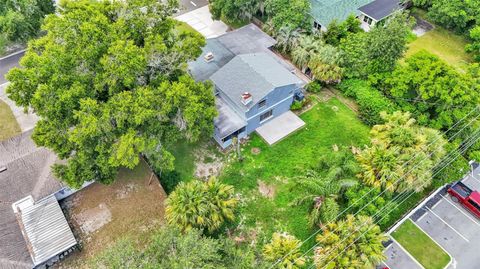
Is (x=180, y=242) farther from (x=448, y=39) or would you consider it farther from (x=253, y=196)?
(x=448, y=39)

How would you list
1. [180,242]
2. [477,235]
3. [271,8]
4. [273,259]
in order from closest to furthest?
[180,242], [273,259], [477,235], [271,8]

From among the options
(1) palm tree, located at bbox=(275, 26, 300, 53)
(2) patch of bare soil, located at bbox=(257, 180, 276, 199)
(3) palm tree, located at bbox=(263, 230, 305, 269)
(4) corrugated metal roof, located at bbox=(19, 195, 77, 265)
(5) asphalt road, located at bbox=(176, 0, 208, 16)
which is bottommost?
(4) corrugated metal roof, located at bbox=(19, 195, 77, 265)

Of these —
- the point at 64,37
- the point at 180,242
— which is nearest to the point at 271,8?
the point at 64,37

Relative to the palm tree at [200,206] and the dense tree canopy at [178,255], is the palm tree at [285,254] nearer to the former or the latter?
the dense tree canopy at [178,255]

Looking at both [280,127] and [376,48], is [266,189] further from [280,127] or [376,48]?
[376,48]

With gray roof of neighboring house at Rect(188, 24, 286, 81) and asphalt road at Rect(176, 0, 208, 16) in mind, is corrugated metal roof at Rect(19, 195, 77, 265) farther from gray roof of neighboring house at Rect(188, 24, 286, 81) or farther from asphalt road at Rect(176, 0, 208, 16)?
asphalt road at Rect(176, 0, 208, 16)

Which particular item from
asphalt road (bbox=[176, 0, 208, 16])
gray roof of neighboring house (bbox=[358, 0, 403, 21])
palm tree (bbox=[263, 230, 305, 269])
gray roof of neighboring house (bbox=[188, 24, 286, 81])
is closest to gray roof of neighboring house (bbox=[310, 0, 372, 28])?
gray roof of neighboring house (bbox=[358, 0, 403, 21])
